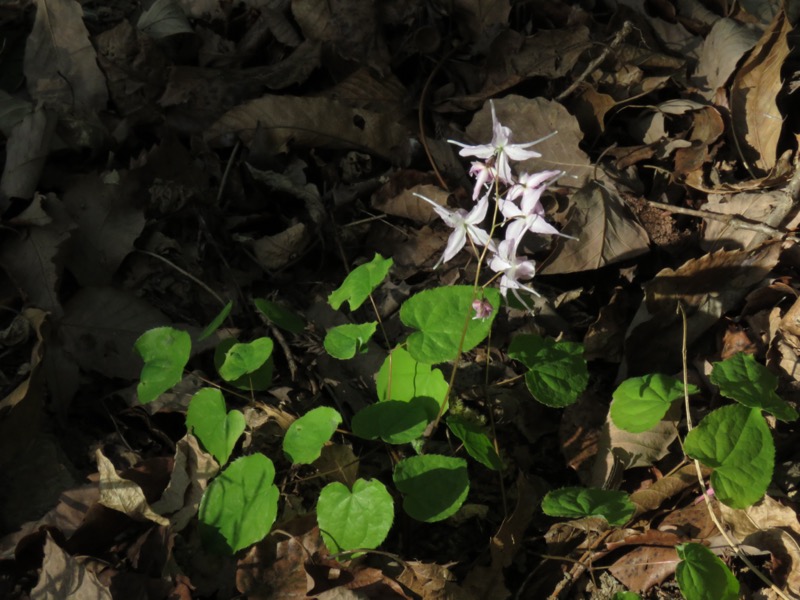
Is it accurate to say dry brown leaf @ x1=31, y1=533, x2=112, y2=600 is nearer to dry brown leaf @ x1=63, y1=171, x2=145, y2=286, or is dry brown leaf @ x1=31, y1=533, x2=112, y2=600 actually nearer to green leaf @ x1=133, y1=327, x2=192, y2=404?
green leaf @ x1=133, y1=327, x2=192, y2=404

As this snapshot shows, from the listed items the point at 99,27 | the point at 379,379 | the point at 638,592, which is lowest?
the point at 638,592

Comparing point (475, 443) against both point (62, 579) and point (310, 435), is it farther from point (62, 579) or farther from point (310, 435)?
point (62, 579)

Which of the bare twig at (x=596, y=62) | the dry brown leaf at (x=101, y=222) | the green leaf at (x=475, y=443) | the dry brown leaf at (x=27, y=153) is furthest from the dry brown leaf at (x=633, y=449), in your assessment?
the dry brown leaf at (x=27, y=153)

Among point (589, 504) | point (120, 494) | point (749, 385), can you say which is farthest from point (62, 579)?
point (749, 385)

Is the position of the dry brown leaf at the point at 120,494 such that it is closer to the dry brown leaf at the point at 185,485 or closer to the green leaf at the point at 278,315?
the dry brown leaf at the point at 185,485

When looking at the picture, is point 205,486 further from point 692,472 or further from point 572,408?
point 692,472

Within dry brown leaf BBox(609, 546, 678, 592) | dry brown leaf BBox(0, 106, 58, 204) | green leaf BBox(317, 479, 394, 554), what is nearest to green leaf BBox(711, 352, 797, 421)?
dry brown leaf BBox(609, 546, 678, 592)

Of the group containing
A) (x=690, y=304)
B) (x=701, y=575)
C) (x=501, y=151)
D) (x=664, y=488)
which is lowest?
(x=664, y=488)

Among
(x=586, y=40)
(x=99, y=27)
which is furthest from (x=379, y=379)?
(x=99, y=27)
